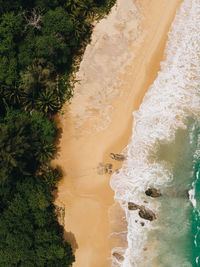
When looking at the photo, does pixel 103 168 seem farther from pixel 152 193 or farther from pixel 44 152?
pixel 44 152

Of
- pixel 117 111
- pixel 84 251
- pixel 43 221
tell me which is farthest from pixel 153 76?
pixel 84 251

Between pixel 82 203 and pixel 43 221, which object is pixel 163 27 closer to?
pixel 82 203

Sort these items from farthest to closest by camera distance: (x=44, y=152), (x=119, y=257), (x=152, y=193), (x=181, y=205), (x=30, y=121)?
1. (x=181, y=205)
2. (x=152, y=193)
3. (x=119, y=257)
4. (x=44, y=152)
5. (x=30, y=121)

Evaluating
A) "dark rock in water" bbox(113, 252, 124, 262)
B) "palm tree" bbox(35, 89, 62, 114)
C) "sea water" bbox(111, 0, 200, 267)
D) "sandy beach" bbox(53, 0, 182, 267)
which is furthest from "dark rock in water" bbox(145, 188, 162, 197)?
"palm tree" bbox(35, 89, 62, 114)

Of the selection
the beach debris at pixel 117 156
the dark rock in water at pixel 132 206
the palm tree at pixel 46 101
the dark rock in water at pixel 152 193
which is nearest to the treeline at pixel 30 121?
the palm tree at pixel 46 101

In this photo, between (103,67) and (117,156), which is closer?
(117,156)

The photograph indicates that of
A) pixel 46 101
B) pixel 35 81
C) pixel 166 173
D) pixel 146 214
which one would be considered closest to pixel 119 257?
pixel 146 214
